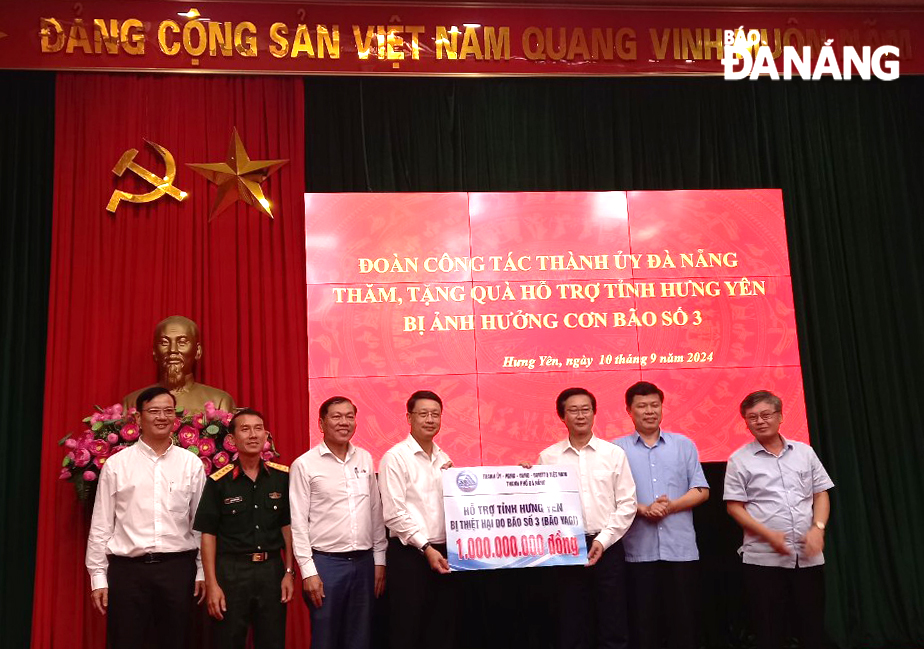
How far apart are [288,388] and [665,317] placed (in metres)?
2.37

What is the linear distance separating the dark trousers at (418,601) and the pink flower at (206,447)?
4.02ft

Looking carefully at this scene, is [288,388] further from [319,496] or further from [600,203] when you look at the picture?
[600,203]

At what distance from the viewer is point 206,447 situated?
4445 millimetres

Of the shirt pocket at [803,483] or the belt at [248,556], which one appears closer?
the belt at [248,556]

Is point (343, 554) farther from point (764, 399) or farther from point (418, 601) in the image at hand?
point (764, 399)

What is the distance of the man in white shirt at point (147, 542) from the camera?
366 cm

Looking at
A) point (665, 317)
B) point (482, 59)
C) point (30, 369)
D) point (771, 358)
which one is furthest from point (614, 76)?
point (30, 369)

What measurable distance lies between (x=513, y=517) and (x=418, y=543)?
46cm

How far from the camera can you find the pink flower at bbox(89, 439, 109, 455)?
4426 mm

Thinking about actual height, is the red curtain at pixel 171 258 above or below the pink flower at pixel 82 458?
above

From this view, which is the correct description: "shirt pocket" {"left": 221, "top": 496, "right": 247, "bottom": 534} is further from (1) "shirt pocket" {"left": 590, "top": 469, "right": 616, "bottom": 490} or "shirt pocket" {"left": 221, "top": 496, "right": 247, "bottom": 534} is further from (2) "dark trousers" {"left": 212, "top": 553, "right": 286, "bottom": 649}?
(1) "shirt pocket" {"left": 590, "top": 469, "right": 616, "bottom": 490}

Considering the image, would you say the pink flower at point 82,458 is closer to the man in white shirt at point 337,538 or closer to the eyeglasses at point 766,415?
the man in white shirt at point 337,538

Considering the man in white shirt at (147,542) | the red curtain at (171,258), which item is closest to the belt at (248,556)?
the man in white shirt at (147,542)

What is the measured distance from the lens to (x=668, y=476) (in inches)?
159
